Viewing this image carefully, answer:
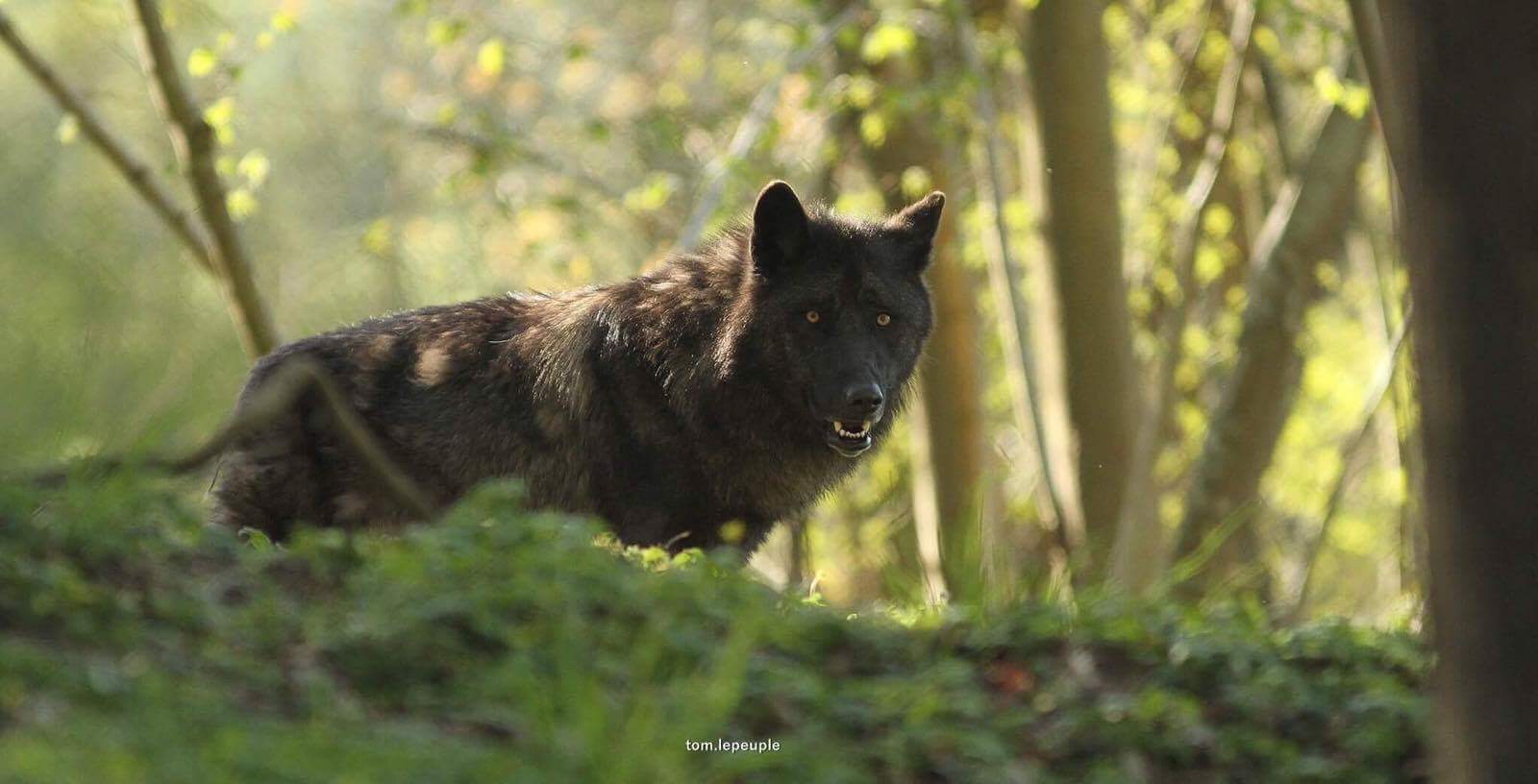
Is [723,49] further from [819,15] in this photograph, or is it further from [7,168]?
[7,168]

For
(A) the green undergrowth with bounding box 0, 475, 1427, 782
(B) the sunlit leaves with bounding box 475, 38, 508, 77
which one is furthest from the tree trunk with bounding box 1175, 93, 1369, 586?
(A) the green undergrowth with bounding box 0, 475, 1427, 782

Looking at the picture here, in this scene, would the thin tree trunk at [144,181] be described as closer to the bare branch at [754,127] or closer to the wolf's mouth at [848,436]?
the bare branch at [754,127]

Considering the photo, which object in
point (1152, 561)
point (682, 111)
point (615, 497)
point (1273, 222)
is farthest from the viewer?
point (682, 111)

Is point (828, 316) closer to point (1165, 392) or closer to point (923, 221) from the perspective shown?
point (923, 221)

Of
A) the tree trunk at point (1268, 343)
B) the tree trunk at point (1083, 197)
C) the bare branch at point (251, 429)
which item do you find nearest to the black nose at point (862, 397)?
the bare branch at point (251, 429)

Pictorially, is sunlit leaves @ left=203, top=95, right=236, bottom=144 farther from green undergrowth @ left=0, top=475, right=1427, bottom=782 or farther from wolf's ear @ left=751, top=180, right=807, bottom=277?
Result: green undergrowth @ left=0, top=475, right=1427, bottom=782

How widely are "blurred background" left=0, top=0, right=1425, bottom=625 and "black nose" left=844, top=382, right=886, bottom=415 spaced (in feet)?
2.23

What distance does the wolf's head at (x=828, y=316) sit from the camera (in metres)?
7.07

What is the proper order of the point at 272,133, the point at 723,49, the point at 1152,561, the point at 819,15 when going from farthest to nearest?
the point at 272,133, the point at 723,49, the point at 819,15, the point at 1152,561

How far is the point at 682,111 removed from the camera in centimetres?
1611

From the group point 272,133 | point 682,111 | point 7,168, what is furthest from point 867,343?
point 272,133

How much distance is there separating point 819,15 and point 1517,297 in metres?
9.93

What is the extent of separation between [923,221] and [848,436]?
51.1 inches

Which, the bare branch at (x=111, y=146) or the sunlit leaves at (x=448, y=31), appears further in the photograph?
the sunlit leaves at (x=448, y=31)
